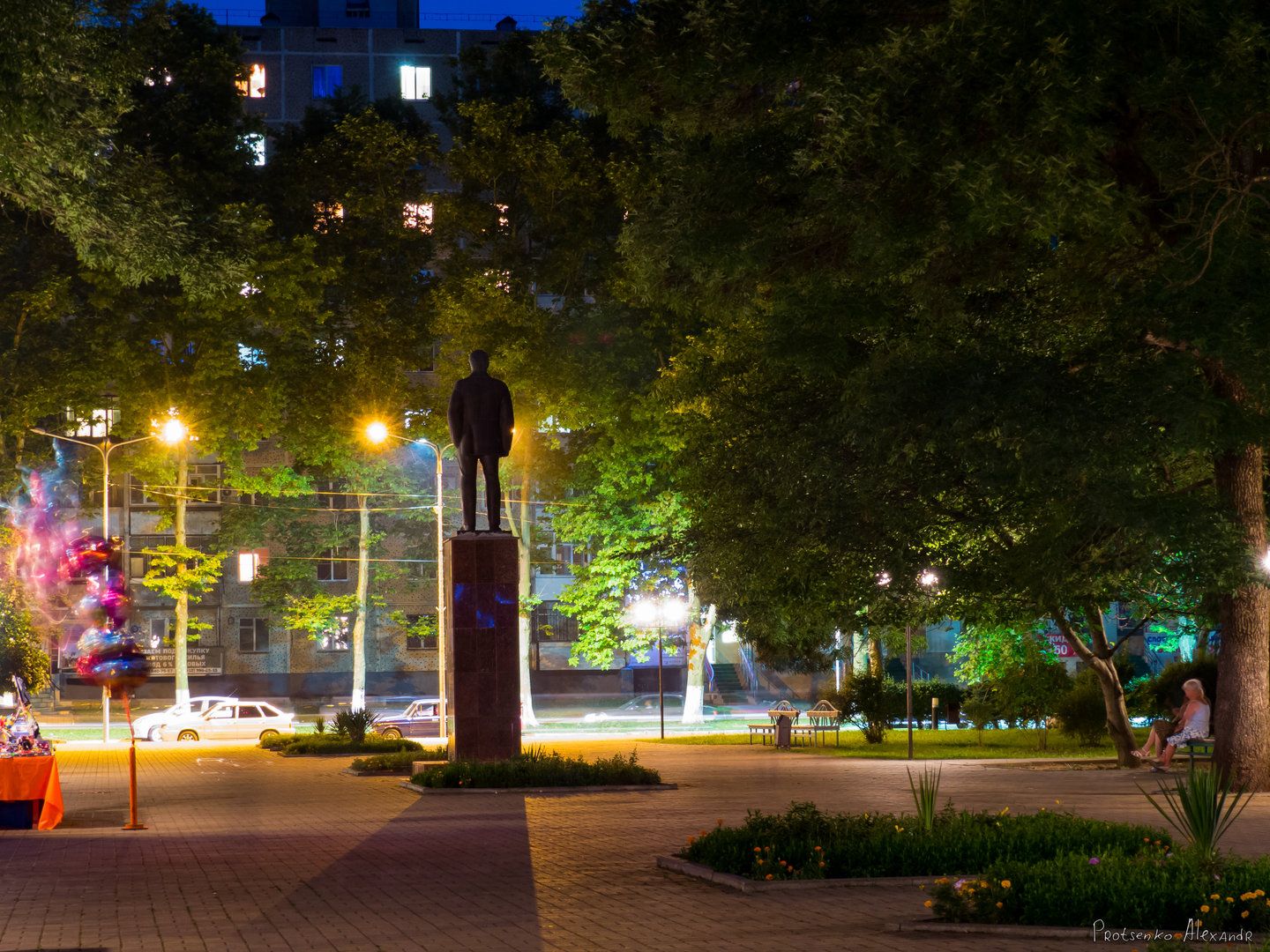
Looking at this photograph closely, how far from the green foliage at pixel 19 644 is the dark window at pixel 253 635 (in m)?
26.9

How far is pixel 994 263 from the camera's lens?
1981 centimetres

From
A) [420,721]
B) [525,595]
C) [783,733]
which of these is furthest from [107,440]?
[783,733]

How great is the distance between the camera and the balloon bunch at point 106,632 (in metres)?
16.8

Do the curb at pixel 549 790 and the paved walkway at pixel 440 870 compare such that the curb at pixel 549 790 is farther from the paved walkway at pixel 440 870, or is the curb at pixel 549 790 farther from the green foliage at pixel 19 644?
the green foliage at pixel 19 644

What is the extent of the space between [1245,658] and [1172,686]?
12.8 meters

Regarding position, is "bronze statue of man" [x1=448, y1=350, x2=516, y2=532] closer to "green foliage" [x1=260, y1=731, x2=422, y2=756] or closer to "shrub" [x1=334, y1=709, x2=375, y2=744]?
"green foliage" [x1=260, y1=731, x2=422, y2=756]

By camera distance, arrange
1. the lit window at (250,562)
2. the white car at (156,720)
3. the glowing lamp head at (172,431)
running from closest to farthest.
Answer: the glowing lamp head at (172,431)
the white car at (156,720)
the lit window at (250,562)

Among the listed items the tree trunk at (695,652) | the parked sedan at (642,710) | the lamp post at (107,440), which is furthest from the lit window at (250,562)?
the tree trunk at (695,652)

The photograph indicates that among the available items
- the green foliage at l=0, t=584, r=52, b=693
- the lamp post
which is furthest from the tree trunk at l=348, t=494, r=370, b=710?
the green foliage at l=0, t=584, r=52, b=693

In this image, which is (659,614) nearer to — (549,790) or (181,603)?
(181,603)

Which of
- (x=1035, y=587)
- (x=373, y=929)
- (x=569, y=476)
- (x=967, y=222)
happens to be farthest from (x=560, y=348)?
(x=373, y=929)

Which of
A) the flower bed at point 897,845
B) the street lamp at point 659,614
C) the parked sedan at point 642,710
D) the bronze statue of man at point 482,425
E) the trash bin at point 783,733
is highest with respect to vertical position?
the bronze statue of man at point 482,425

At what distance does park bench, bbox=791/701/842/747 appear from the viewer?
37438 mm

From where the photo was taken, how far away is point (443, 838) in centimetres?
1496
